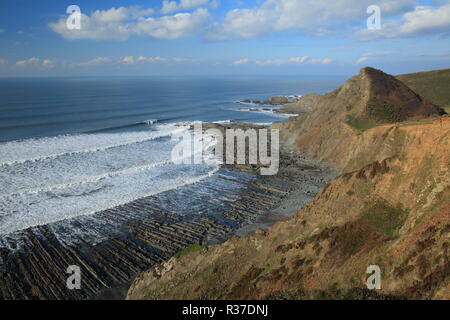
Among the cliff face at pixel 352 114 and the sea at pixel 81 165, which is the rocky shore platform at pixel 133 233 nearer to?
the sea at pixel 81 165

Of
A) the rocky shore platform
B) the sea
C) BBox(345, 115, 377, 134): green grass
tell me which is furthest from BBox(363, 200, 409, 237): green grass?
BBox(345, 115, 377, 134): green grass

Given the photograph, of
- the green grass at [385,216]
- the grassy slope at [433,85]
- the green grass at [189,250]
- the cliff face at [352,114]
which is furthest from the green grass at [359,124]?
the green grass at [189,250]

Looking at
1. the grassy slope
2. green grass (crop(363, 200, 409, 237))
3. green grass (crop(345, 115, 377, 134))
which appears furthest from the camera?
the grassy slope

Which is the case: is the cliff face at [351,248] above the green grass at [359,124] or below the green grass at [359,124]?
below

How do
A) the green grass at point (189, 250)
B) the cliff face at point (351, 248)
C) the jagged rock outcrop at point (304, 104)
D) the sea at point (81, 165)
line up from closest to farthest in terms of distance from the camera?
the cliff face at point (351, 248)
the green grass at point (189, 250)
the sea at point (81, 165)
the jagged rock outcrop at point (304, 104)

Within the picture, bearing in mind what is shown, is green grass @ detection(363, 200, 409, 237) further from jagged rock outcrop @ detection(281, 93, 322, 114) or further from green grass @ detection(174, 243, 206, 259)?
jagged rock outcrop @ detection(281, 93, 322, 114)
